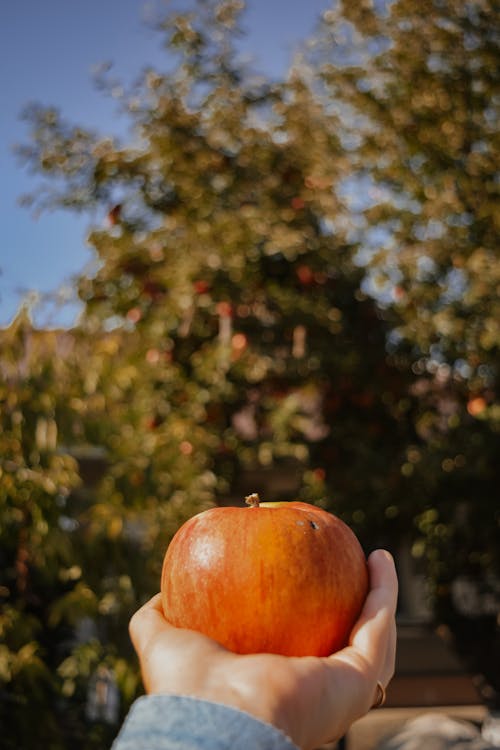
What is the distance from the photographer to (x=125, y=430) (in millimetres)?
5055

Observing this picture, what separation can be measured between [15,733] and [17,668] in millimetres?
358

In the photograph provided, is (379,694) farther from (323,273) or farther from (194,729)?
(323,273)

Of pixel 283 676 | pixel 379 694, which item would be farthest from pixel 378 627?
pixel 283 676

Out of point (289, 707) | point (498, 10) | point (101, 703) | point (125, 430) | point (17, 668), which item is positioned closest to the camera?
point (289, 707)

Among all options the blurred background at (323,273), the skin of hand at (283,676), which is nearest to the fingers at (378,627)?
the skin of hand at (283,676)

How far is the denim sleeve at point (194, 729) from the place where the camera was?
2.77ft

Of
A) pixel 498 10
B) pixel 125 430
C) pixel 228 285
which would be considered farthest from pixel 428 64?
pixel 125 430

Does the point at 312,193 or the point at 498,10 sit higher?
the point at 498,10

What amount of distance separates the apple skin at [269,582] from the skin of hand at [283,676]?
0.06 m

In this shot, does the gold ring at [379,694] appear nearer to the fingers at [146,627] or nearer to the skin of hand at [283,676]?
the skin of hand at [283,676]

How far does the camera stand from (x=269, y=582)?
1286 millimetres

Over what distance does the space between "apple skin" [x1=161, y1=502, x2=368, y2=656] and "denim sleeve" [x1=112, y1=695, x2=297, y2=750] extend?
36 centimetres

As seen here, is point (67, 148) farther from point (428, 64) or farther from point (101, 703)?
point (101, 703)

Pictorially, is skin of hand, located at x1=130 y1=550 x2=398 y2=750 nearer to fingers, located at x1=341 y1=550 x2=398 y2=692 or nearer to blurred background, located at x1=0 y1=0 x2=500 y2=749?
fingers, located at x1=341 y1=550 x2=398 y2=692
